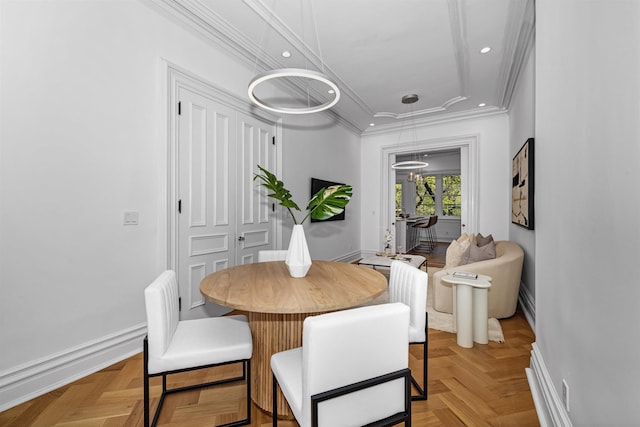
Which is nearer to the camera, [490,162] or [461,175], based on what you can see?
[490,162]

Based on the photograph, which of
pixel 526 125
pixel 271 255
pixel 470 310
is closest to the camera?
pixel 470 310

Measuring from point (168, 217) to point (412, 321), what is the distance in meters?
2.13

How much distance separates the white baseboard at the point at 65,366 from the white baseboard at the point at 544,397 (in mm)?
2727

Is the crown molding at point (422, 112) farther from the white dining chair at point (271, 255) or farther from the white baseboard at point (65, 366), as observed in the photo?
the white baseboard at point (65, 366)

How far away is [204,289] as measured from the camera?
1.46 meters

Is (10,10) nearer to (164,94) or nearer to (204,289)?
(164,94)

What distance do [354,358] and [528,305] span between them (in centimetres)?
297

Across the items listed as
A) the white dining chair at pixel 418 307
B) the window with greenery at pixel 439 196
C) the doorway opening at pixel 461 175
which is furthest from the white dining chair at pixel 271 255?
the window with greenery at pixel 439 196

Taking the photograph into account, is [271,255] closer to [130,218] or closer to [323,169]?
[130,218]

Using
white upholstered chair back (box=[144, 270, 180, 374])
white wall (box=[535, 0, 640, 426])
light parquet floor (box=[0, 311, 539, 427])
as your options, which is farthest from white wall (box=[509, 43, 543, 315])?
white upholstered chair back (box=[144, 270, 180, 374])

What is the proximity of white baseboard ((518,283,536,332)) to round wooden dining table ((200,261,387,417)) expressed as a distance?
207 centimetres

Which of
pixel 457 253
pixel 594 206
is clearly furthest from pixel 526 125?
pixel 594 206

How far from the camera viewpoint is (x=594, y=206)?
99 centimetres

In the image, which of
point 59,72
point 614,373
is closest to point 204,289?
point 614,373
